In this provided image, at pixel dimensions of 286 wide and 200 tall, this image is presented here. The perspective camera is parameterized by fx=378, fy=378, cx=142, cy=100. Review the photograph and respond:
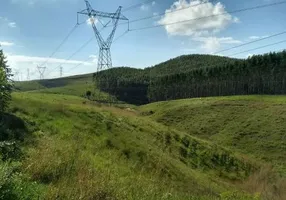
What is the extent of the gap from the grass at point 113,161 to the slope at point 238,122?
2244 centimetres

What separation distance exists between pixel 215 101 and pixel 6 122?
292ft

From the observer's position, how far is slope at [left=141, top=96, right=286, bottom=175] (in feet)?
219

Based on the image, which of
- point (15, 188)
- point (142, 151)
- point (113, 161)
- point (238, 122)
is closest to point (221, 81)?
point (238, 122)

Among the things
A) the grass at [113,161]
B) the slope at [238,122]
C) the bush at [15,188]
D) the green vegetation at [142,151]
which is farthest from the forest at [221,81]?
the bush at [15,188]

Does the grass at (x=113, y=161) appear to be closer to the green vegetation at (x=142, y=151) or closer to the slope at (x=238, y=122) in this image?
the green vegetation at (x=142, y=151)

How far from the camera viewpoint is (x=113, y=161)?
1544cm

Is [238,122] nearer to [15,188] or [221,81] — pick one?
[221,81]

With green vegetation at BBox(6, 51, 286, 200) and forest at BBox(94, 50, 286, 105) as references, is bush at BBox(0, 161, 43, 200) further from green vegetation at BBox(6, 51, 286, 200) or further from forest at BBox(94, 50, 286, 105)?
forest at BBox(94, 50, 286, 105)

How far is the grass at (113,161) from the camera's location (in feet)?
26.7

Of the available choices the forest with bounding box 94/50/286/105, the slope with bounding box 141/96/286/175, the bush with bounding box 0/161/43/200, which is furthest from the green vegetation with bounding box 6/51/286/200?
the forest with bounding box 94/50/286/105

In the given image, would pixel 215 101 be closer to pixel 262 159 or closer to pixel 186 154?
pixel 262 159

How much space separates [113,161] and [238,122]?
7045cm

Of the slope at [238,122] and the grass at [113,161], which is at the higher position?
the grass at [113,161]

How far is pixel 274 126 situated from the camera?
76.4 m
